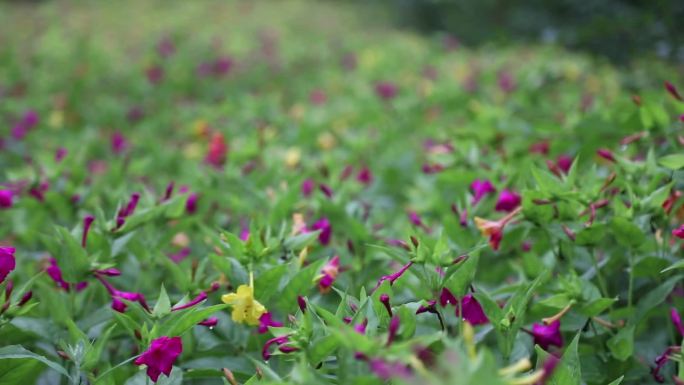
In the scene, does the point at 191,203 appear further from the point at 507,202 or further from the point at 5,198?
the point at 507,202

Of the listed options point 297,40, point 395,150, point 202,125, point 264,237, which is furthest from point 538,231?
point 297,40

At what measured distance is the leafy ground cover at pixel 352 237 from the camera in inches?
43.8

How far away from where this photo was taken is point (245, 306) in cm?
118

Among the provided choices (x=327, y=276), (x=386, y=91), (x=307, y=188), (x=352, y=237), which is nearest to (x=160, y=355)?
(x=327, y=276)

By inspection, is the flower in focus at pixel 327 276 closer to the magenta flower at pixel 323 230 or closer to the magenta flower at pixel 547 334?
the magenta flower at pixel 323 230

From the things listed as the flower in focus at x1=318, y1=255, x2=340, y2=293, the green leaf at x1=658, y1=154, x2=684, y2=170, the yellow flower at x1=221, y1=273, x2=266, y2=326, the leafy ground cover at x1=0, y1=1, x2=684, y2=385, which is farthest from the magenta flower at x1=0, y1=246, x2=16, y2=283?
the green leaf at x1=658, y1=154, x2=684, y2=170

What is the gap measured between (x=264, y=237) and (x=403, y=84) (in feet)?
9.13

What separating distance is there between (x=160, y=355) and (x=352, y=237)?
27.2 inches

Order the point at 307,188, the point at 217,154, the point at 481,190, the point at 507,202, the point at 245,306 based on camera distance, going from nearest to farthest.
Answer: the point at 245,306 → the point at 507,202 → the point at 481,190 → the point at 307,188 → the point at 217,154

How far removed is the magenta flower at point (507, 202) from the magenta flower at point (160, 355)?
814 millimetres

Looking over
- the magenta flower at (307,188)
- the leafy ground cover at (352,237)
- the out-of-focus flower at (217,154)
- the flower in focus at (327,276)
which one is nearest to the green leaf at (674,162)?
the leafy ground cover at (352,237)

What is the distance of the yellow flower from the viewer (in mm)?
1163

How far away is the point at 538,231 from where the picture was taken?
152cm

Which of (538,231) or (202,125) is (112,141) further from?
(538,231)
